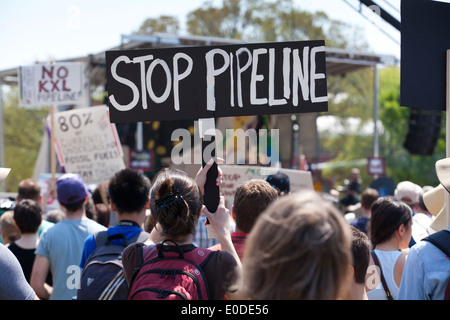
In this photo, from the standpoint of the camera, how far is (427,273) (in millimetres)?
2109

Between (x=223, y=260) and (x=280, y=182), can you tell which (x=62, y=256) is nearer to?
(x=280, y=182)

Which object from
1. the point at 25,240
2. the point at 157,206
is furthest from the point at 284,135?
the point at 157,206

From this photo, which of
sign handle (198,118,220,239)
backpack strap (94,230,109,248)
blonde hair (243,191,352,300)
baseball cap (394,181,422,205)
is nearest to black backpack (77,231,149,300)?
backpack strap (94,230,109,248)

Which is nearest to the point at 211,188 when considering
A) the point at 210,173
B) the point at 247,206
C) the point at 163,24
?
the point at 210,173

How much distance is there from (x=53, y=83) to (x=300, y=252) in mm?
6235

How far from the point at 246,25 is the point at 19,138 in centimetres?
1400

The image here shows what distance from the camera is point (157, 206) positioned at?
2.23 m

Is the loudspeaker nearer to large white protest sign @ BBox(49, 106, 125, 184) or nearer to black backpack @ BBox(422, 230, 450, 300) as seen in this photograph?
large white protest sign @ BBox(49, 106, 125, 184)

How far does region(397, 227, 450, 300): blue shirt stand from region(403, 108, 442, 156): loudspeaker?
13.0 metres

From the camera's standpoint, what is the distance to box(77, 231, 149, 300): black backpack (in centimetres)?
246

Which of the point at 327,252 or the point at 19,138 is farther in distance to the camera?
the point at 19,138

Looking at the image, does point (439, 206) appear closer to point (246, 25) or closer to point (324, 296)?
point (324, 296)

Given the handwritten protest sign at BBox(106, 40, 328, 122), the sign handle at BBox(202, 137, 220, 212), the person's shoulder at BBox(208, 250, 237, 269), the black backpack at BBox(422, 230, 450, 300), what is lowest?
the person's shoulder at BBox(208, 250, 237, 269)

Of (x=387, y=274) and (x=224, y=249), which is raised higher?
(x=224, y=249)
